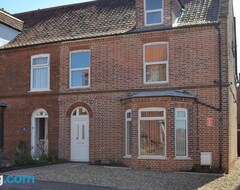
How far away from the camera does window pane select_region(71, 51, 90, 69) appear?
1984 centimetres

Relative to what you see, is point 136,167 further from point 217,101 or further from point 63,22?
point 63,22

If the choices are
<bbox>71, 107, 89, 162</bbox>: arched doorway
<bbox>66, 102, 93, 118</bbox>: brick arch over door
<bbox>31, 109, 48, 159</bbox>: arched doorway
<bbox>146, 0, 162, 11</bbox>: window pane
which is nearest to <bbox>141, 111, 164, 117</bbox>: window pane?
<bbox>66, 102, 93, 118</bbox>: brick arch over door

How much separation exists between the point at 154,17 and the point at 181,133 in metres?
6.09

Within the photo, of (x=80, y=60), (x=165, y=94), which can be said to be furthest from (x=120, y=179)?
(x=80, y=60)

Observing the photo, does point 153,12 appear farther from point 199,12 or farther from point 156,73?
point 156,73

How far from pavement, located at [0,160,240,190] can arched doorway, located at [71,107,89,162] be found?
249 centimetres

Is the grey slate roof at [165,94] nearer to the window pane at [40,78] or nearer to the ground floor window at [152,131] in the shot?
the ground floor window at [152,131]

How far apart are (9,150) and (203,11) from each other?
13249 mm

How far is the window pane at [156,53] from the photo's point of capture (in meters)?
18.0

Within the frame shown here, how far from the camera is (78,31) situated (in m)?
20.9

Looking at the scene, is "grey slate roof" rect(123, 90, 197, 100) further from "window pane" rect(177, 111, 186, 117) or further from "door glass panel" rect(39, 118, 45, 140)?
"door glass panel" rect(39, 118, 45, 140)

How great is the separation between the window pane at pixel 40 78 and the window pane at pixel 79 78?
179cm

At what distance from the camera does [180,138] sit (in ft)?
54.7

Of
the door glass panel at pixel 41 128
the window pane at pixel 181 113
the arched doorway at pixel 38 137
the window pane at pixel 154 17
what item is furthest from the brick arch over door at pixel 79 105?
the window pane at pixel 154 17
